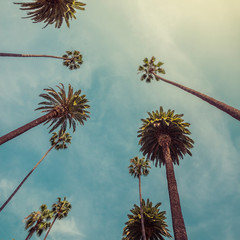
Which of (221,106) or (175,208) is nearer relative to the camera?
(221,106)

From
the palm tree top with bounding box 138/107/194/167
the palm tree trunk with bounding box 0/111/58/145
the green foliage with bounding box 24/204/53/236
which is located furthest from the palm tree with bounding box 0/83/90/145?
the green foliage with bounding box 24/204/53/236

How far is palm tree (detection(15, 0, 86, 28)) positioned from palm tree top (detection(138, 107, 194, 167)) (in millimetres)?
15073

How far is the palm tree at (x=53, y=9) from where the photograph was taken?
677 inches

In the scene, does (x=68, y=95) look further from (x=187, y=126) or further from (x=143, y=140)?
(x=187, y=126)

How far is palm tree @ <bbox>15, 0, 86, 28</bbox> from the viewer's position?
17.2 meters

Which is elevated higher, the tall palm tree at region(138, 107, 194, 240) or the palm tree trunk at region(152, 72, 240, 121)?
the tall palm tree at region(138, 107, 194, 240)

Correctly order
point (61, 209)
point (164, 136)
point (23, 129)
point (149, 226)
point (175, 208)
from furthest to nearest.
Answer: point (61, 209)
point (149, 226)
point (164, 136)
point (23, 129)
point (175, 208)

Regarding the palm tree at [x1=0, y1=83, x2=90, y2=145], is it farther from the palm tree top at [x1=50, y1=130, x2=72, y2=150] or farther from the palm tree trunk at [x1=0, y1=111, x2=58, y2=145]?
the palm tree top at [x1=50, y1=130, x2=72, y2=150]

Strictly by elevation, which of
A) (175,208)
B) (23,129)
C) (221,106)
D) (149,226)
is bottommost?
(175,208)

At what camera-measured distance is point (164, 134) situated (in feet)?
60.4

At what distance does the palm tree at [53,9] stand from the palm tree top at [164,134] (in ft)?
49.5

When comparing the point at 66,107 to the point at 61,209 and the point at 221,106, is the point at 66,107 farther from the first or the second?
the point at 61,209

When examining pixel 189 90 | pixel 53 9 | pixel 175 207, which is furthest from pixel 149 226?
pixel 53 9

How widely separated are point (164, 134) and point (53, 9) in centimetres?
1803
